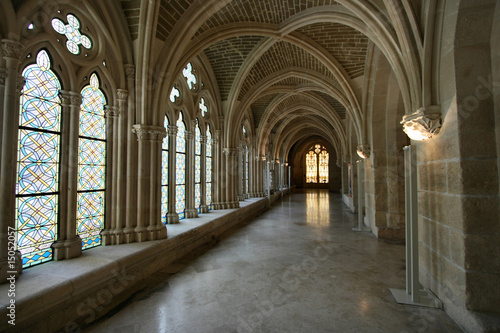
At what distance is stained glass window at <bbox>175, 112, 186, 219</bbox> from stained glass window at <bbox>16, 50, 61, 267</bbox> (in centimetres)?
290

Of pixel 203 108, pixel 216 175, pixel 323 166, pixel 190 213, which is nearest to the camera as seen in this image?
pixel 190 213

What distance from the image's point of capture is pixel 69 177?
11.4 ft

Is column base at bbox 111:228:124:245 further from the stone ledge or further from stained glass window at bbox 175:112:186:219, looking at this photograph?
stained glass window at bbox 175:112:186:219

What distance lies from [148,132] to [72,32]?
1.72 meters

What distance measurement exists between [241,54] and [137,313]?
6.75 m

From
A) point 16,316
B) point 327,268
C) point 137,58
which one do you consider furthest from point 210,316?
point 137,58

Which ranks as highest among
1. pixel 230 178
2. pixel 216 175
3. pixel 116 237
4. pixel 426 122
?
pixel 426 122

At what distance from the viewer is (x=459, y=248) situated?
2.59 meters

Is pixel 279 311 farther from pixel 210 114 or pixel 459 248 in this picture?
pixel 210 114

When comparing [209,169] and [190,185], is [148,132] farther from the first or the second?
[209,169]

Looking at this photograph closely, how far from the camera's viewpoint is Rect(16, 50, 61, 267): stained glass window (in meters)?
2.99

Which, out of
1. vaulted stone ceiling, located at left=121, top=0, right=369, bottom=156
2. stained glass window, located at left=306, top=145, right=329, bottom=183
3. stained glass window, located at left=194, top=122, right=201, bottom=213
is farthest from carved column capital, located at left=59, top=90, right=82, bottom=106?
stained glass window, located at left=306, top=145, right=329, bottom=183

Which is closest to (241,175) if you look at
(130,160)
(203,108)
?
(203,108)

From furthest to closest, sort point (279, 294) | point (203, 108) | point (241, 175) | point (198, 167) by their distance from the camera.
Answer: point (241, 175) → point (203, 108) → point (198, 167) → point (279, 294)
